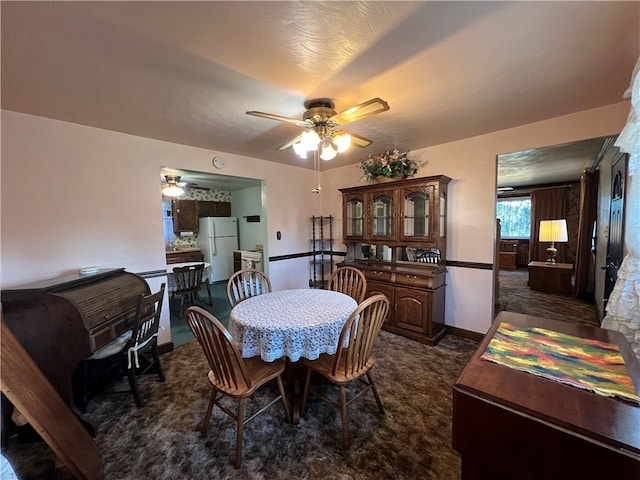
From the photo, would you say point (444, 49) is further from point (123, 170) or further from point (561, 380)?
point (123, 170)

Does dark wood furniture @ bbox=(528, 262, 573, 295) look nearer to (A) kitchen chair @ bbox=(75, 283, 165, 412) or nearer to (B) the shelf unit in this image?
(B) the shelf unit

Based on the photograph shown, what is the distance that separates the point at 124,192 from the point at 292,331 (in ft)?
7.79

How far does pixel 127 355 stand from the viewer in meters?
2.11

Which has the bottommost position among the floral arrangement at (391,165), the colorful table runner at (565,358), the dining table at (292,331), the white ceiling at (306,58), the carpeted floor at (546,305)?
the carpeted floor at (546,305)

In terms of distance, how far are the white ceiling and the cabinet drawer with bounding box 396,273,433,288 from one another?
1.68 meters

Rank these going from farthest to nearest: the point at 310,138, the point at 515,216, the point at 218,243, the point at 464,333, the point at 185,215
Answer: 1. the point at 515,216
2. the point at 218,243
3. the point at 185,215
4. the point at 464,333
5. the point at 310,138

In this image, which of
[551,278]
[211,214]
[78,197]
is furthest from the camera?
[211,214]

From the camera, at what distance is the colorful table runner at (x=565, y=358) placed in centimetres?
90

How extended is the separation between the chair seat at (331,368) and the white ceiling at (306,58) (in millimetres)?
1903

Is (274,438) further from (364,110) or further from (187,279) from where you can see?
(187,279)

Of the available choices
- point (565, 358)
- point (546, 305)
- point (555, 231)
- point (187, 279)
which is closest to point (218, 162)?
point (187, 279)

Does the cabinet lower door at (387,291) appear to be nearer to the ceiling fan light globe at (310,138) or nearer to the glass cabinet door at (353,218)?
the glass cabinet door at (353,218)

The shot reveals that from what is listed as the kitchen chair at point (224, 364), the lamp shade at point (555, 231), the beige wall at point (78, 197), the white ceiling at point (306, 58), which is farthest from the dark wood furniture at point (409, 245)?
the lamp shade at point (555, 231)

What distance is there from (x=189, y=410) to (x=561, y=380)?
7.54 ft
